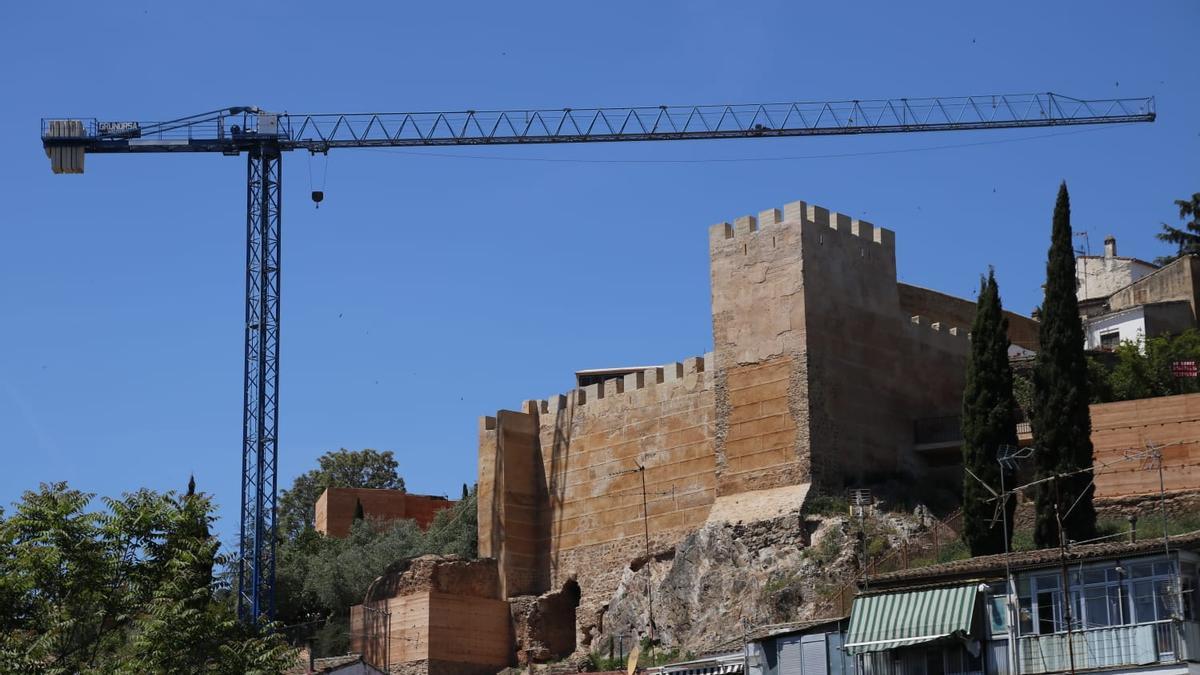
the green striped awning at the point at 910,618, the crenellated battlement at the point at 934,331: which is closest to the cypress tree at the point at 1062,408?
the green striped awning at the point at 910,618

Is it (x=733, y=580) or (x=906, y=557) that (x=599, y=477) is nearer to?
(x=733, y=580)

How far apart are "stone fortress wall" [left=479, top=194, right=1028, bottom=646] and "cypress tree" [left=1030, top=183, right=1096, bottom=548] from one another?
280 inches

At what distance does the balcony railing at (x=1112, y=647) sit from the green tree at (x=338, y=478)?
56026 millimetres

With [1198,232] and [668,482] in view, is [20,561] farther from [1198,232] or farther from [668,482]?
[1198,232]

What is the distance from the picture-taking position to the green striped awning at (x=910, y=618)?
32281mm

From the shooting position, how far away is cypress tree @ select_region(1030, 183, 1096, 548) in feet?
131

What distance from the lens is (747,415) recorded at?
49188 mm

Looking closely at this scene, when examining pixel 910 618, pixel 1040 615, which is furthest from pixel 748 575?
pixel 1040 615

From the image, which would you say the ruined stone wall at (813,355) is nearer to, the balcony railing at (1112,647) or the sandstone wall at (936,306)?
the sandstone wall at (936,306)

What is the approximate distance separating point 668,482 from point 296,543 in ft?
69.0

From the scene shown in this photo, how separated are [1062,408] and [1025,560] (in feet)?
31.1

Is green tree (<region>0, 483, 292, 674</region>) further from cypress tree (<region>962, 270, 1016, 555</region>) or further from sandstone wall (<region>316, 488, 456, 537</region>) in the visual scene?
sandstone wall (<region>316, 488, 456, 537</region>)

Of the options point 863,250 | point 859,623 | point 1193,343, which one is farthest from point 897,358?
point 859,623

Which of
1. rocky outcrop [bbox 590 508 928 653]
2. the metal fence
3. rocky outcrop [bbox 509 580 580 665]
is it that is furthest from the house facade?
rocky outcrop [bbox 509 580 580 665]
